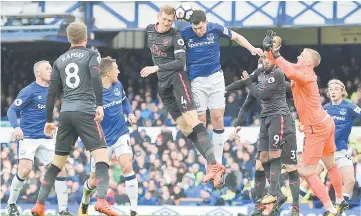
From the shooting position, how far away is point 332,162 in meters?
16.6

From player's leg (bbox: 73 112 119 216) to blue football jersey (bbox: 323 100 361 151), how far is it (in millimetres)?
5736

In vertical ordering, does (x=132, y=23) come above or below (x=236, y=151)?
above

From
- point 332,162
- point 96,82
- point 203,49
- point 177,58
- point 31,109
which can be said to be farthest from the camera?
point 31,109

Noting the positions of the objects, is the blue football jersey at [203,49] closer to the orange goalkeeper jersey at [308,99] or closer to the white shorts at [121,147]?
the orange goalkeeper jersey at [308,99]

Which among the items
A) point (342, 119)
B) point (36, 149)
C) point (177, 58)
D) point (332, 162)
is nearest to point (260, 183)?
point (332, 162)

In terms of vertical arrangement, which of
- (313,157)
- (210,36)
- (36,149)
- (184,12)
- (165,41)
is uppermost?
(184,12)

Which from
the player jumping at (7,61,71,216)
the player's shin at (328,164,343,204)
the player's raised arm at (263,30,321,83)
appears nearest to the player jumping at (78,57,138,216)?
the player jumping at (7,61,71,216)

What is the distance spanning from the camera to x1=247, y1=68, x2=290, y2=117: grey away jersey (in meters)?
16.2

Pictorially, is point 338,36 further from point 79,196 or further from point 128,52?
point 79,196

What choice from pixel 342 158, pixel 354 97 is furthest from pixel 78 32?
pixel 354 97

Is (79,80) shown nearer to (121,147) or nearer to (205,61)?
(205,61)

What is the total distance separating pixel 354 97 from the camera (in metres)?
25.8

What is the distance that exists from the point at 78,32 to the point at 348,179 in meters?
7.16

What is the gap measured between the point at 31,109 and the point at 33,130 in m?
0.40
